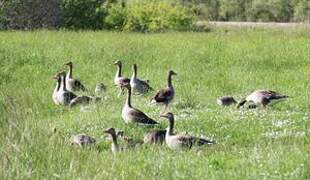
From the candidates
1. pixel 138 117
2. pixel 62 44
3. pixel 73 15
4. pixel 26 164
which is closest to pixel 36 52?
pixel 62 44

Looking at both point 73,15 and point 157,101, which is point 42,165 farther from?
point 73,15

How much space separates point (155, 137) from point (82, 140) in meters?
1.16

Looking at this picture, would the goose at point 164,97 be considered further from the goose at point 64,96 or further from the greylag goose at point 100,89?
the greylag goose at point 100,89

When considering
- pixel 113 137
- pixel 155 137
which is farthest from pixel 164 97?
pixel 113 137

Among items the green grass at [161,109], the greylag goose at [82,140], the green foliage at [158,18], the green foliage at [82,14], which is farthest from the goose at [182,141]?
the green foliage at [158,18]

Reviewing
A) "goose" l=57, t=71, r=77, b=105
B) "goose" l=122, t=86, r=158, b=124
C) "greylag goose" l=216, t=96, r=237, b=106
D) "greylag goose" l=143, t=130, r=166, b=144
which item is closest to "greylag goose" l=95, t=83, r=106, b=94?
"goose" l=57, t=71, r=77, b=105

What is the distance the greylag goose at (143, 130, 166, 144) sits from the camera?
11391 mm

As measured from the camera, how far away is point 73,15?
148 ft

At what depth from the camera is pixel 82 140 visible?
36.8 feet

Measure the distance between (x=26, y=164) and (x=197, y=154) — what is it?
2.86m

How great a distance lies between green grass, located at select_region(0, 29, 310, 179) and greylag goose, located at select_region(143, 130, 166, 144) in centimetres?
44

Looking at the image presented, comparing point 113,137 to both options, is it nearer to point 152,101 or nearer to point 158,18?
point 152,101

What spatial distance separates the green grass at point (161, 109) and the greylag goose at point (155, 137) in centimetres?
44

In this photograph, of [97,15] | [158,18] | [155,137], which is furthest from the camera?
[158,18]
